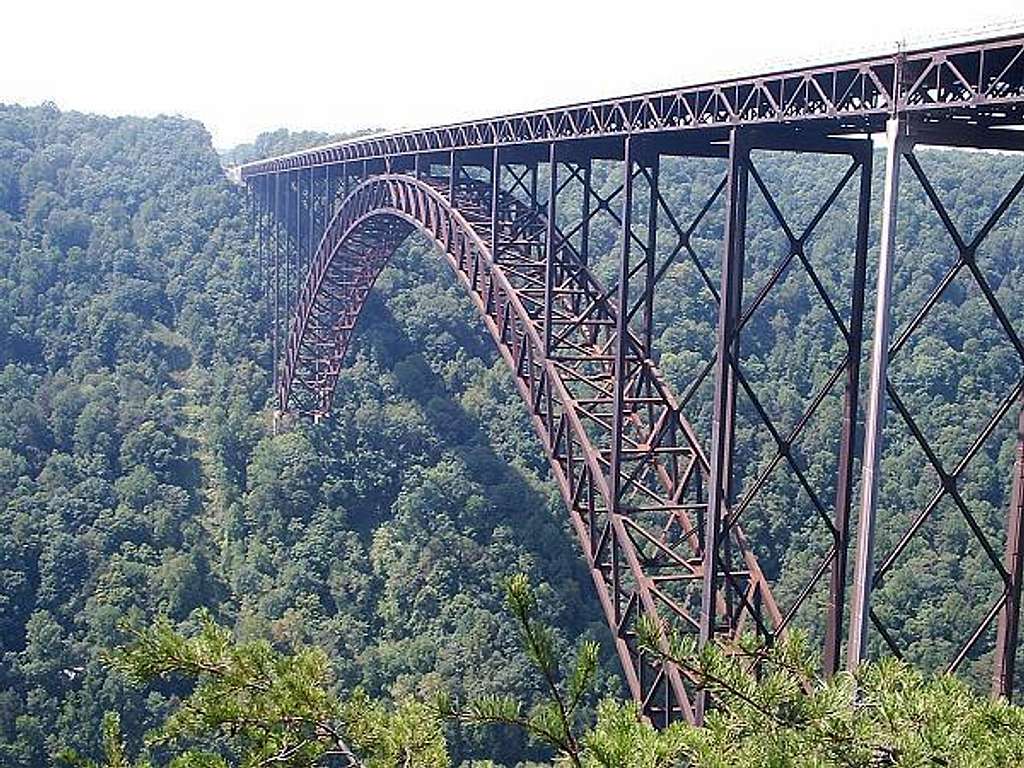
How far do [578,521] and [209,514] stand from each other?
24969 millimetres

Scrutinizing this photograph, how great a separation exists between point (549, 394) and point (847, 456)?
6.23 m

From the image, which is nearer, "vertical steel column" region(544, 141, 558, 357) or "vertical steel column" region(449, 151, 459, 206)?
"vertical steel column" region(544, 141, 558, 357)

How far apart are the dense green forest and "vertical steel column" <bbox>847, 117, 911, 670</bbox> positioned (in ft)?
48.5

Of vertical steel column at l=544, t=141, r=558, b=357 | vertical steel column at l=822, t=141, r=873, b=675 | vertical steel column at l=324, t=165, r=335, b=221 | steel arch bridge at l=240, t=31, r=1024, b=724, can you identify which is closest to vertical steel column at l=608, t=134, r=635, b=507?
steel arch bridge at l=240, t=31, r=1024, b=724

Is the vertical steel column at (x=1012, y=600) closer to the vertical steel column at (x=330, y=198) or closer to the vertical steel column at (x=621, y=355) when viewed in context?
the vertical steel column at (x=621, y=355)

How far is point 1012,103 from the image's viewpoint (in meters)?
7.35

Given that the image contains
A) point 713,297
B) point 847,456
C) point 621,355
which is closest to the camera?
point 847,456

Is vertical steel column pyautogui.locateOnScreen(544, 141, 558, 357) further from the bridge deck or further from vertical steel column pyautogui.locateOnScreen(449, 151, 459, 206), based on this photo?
vertical steel column pyautogui.locateOnScreen(449, 151, 459, 206)

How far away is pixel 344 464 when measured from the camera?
3650 centimetres

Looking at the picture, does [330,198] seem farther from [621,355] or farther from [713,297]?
[621,355]

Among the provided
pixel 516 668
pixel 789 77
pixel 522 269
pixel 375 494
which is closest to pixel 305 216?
pixel 375 494

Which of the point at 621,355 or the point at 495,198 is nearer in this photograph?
the point at 621,355

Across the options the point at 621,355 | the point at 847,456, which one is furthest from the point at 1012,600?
the point at 621,355

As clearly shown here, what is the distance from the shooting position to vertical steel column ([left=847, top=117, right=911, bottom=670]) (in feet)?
26.0
